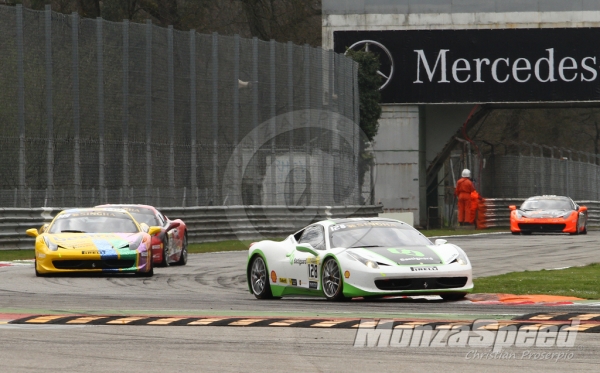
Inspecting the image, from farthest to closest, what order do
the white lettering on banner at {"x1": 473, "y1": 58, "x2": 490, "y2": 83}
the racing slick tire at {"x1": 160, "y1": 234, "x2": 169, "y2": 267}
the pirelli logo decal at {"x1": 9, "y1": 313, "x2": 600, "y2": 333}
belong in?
1. the white lettering on banner at {"x1": 473, "y1": 58, "x2": 490, "y2": 83}
2. the racing slick tire at {"x1": 160, "y1": 234, "x2": 169, "y2": 267}
3. the pirelli logo decal at {"x1": 9, "y1": 313, "x2": 600, "y2": 333}

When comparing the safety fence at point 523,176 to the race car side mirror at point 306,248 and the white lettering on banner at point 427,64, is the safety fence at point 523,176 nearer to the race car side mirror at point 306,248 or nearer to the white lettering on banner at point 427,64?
the white lettering on banner at point 427,64

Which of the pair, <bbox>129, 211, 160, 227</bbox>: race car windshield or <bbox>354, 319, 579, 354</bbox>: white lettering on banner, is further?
<bbox>129, 211, 160, 227</bbox>: race car windshield

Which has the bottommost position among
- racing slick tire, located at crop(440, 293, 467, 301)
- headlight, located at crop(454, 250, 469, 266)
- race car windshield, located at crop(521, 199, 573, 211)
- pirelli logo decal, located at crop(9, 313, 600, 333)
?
racing slick tire, located at crop(440, 293, 467, 301)

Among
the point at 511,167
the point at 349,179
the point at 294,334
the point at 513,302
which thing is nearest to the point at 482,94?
the point at 511,167

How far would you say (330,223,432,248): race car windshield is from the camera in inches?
560

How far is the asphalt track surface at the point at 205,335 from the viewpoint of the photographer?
7910mm

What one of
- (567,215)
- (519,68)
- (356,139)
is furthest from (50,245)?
(519,68)

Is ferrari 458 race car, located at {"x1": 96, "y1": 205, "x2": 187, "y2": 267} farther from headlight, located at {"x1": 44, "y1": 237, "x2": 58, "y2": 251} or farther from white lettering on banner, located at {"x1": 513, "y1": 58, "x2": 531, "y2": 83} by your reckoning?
white lettering on banner, located at {"x1": 513, "y1": 58, "x2": 531, "y2": 83}

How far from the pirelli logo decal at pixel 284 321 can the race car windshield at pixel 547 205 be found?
25.6m

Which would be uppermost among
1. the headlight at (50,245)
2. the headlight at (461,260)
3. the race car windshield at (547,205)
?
the race car windshield at (547,205)

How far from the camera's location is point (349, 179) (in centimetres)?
3584

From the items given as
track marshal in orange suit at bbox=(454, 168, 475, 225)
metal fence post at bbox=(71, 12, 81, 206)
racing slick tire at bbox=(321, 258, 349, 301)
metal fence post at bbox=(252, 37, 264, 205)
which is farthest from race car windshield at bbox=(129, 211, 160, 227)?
track marshal in orange suit at bbox=(454, 168, 475, 225)

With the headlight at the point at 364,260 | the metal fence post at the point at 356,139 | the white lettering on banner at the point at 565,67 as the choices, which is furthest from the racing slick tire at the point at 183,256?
the white lettering on banner at the point at 565,67

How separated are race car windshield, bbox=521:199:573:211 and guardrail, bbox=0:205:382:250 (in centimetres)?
576
